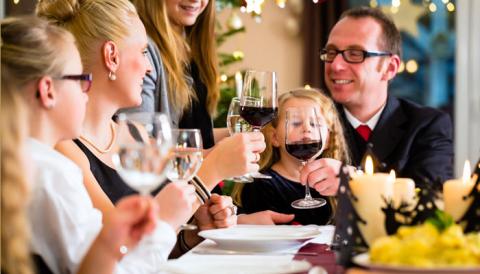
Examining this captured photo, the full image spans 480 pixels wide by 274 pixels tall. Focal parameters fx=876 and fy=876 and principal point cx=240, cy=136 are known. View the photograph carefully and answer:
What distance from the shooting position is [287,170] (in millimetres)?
3398

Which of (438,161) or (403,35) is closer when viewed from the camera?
(438,161)

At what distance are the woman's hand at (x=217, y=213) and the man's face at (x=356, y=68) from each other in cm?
134

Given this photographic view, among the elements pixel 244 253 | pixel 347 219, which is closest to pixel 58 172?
pixel 347 219

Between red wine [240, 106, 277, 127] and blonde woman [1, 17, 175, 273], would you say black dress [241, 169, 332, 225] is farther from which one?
blonde woman [1, 17, 175, 273]

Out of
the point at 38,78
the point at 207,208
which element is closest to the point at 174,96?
the point at 207,208

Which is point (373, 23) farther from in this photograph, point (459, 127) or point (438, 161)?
point (459, 127)

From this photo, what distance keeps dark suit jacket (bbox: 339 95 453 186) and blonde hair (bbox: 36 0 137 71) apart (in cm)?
143

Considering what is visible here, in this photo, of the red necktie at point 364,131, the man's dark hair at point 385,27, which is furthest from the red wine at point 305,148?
the man's dark hair at point 385,27

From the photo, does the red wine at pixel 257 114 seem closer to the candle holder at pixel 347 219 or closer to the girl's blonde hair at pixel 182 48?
the girl's blonde hair at pixel 182 48

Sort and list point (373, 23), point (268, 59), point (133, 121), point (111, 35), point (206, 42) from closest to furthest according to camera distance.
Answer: point (133, 121)
point (111, 35)
point (206, 42)
point (373, 23)
point (268, 59)

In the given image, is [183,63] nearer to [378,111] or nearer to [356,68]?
[356,68]

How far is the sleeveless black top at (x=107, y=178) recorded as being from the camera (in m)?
2.54

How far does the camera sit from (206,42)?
3662 mm

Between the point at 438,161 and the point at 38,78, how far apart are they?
233 cm
